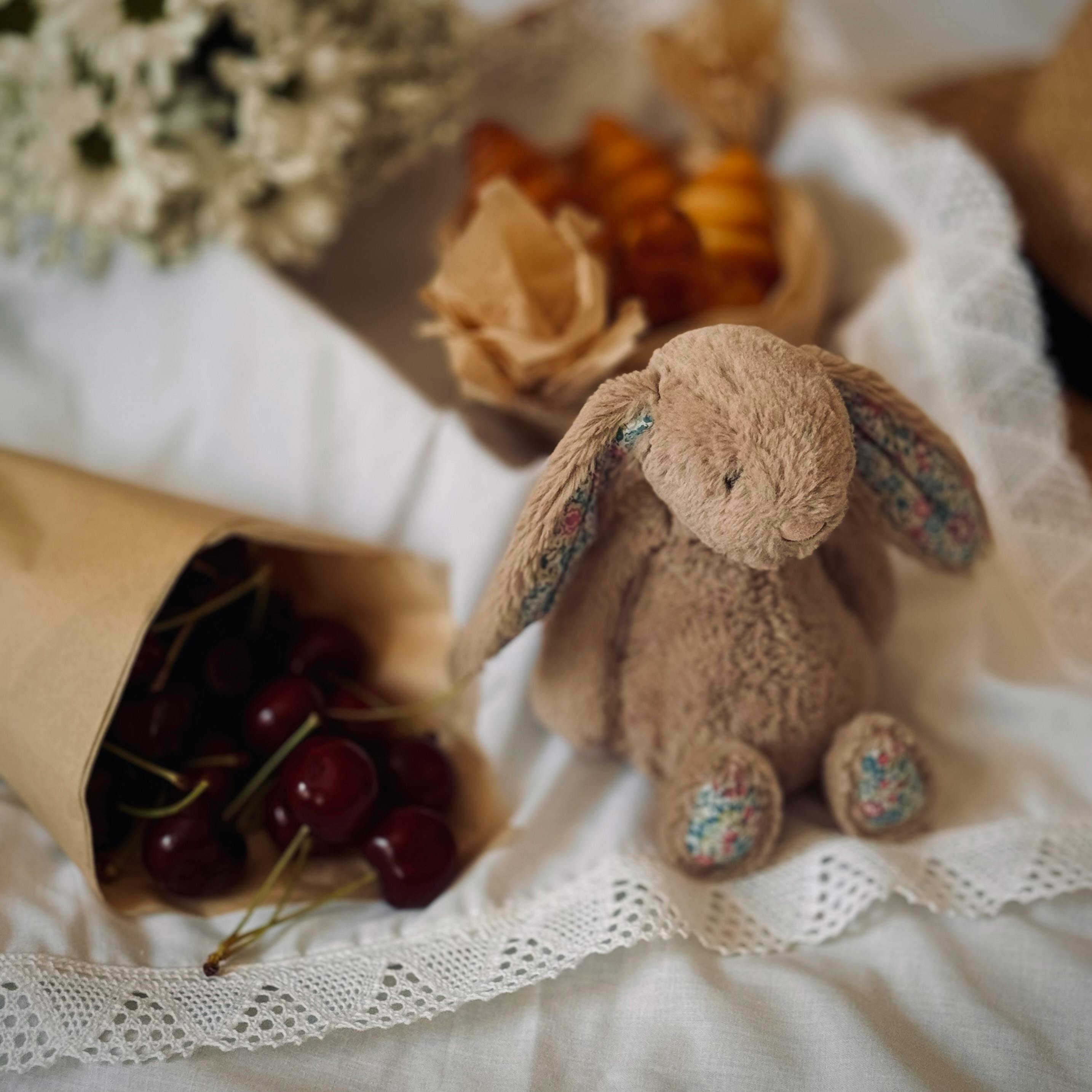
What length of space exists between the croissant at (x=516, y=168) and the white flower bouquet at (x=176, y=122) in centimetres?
8

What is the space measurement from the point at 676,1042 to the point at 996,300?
0.57m

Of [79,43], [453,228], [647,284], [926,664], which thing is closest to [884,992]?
Answer: [926,664]

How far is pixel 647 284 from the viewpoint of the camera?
27.6 inches

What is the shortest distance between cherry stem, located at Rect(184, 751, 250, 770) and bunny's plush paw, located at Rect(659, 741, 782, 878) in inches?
10.3

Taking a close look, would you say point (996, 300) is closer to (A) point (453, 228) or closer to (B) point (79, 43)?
(A) point (453, 228)

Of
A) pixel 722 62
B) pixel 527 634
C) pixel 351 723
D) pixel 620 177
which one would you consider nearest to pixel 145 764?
pixel 351 723

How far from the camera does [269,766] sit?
0.59 metres

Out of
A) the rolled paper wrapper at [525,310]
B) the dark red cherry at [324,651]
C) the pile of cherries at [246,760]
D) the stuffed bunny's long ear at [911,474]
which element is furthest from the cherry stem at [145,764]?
the stuffed bunny's long ear at [911,474]

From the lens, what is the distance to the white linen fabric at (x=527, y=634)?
1.70 feet

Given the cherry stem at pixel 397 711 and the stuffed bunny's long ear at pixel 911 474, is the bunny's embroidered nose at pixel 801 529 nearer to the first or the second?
the stuffed bunny's long ear at pixel 911 474

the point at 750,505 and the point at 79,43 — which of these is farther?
the point at 79,43

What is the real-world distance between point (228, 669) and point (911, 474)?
0.42 meters

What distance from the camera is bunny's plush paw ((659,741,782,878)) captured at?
539 millimetres

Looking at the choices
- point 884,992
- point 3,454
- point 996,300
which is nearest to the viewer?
point 884,992
